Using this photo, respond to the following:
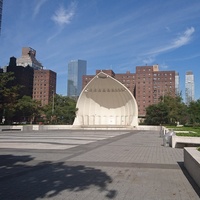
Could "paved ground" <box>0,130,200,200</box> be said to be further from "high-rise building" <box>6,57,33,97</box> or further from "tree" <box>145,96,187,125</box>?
"high-rise building" <box>6,57,33,97</box>

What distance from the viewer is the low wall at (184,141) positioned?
45.5 ft

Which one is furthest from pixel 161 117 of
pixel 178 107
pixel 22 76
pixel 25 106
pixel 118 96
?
pixel 22 76

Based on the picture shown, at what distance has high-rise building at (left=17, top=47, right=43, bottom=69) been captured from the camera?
446 feet

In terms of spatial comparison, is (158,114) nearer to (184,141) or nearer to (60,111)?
(60,111)

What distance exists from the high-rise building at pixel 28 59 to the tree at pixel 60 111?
7562 cm

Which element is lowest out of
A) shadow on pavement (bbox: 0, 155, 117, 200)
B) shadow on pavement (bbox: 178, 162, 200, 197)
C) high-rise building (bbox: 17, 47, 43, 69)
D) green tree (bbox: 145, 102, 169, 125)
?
shadow on pavement (bbox: 0, 155, 117, 200)

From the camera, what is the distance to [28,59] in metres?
138

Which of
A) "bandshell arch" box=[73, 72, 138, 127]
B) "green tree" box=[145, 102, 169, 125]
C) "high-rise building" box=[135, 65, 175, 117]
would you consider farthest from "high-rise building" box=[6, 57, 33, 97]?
"green tree" box=[145, 102, 169, 125]

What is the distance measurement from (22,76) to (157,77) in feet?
181

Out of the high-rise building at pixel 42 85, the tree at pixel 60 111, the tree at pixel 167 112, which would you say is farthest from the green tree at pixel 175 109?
the high-rise building at pixel 42 85

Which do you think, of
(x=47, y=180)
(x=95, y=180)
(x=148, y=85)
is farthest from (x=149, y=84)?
(x=47, y=180)

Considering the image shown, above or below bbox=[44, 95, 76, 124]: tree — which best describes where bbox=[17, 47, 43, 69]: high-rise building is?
above

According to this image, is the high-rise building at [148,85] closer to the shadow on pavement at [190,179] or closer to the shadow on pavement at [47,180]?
the shadow on pavement at [190,179]

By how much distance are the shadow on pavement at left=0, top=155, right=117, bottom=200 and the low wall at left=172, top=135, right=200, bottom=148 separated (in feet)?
24.6
